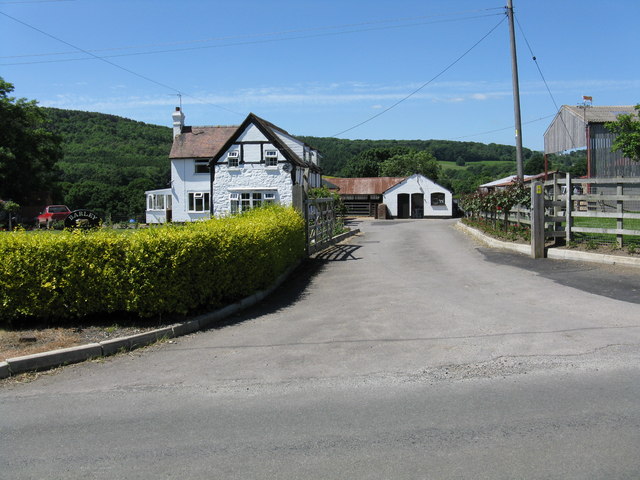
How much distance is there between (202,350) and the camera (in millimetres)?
6875

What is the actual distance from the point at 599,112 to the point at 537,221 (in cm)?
2921

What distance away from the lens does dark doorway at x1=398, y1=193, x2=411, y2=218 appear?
5412cm

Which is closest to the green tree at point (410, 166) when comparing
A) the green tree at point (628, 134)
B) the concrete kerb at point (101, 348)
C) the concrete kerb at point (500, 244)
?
the green tree at point (628, 134)

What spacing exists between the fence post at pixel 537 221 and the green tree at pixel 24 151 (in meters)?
40.7

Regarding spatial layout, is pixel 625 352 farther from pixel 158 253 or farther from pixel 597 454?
pixel 158 253

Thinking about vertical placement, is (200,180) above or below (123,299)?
above

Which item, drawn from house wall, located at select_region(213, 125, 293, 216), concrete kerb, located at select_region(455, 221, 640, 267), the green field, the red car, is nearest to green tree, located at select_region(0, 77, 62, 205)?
the red car

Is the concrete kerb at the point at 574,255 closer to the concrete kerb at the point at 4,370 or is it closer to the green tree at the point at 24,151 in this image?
the concrete kerb at the point at 4,370

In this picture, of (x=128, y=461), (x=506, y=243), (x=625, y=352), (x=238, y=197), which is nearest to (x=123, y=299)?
(x=128, y=461)

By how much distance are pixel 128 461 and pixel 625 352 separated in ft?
17.2

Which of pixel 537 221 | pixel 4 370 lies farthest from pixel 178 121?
pixel 4 370

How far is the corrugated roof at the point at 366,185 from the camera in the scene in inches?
2207

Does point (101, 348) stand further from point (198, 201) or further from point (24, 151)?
point (24, 151)

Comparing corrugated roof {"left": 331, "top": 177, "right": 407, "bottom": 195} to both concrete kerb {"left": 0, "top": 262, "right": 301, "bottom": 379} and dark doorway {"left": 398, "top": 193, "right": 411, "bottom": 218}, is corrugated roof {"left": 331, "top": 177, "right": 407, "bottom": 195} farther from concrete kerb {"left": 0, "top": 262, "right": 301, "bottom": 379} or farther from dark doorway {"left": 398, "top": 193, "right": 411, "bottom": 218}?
concrete kerb {"left": 0, "top": 262, "right": 301, "bottom": 379}
